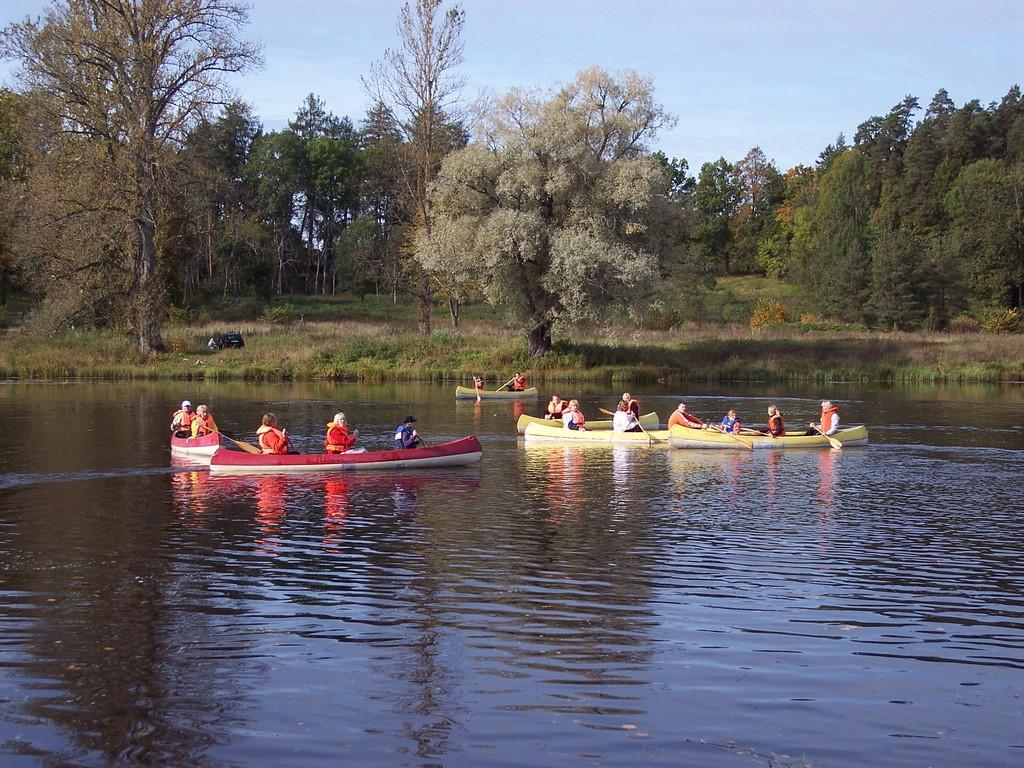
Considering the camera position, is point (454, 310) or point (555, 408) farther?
point (454, 310)

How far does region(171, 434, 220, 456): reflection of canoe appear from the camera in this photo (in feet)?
76.4

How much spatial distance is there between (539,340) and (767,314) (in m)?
30.7

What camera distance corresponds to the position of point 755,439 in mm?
26297

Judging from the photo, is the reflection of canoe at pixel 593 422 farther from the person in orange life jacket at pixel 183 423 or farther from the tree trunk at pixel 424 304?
the tree trunk at pixel 424 304

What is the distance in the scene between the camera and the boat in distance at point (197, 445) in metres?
23.3

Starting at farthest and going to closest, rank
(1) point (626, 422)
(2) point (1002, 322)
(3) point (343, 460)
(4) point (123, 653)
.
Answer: (2) point (1002, 322)
(1) point (626, 422)
(3) point (343, 460)
(4) point (123, 653)

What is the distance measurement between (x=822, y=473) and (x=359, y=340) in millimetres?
31576

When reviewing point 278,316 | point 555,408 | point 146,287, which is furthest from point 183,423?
point 278,316

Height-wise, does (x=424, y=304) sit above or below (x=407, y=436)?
above

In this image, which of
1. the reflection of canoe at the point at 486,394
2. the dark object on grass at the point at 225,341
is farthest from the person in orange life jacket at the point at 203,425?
the dark object on grass at the point at 225,341

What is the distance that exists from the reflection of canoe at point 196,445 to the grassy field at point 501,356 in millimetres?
22970

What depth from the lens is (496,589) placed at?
40.6ft

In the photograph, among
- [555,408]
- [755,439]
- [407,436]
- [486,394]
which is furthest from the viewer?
[486,394]

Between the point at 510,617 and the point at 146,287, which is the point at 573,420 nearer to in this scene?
the point at 510,617
